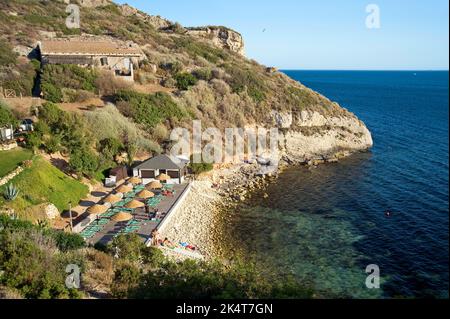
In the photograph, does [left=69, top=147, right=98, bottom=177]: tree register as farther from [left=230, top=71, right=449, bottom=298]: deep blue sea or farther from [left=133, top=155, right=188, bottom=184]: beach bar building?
[left=230, top=71, right=449, bottom=298]: deep blue sea

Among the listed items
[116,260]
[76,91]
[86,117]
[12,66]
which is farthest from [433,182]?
[12,66]

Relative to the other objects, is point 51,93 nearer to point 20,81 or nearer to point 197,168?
point 20,81

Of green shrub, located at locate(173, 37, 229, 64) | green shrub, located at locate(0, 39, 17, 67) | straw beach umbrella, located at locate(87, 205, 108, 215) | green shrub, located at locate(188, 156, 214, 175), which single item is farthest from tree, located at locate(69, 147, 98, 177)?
green shrub, located at locate(173, 37, 229, 64)

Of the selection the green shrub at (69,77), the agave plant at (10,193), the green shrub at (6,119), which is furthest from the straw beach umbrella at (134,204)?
the green shrub at (69,77)

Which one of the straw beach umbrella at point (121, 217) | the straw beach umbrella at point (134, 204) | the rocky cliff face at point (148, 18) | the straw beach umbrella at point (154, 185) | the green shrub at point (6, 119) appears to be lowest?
the straw beach umbrella at point (121, 217)

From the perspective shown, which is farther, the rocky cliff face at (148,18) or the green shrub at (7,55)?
the rocky cliff face at (148,18)

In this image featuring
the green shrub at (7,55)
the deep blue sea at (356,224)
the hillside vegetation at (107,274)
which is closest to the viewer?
the hillside vegetation at (107,274)

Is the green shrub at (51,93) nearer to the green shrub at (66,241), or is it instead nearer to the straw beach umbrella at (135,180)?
the straw beach umbrella at (135,180)
